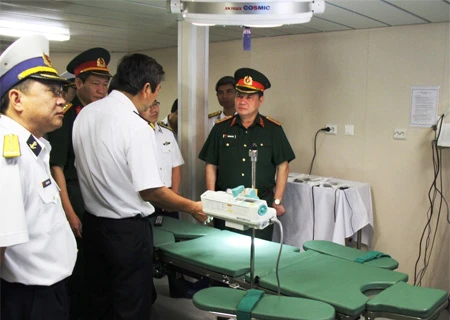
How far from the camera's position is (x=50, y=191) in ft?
4.80

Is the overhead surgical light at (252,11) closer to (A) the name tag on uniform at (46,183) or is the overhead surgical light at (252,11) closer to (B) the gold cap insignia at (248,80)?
(A) the name tag on uniform at (46,183)

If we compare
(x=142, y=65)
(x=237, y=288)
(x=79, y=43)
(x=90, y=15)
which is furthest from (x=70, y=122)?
(x=79, y=43)

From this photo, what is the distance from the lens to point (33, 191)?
4.54ft

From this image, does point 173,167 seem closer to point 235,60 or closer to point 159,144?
point 159,144

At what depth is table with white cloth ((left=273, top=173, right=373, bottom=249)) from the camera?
3420 mm

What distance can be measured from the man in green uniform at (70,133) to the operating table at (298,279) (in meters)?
0.55

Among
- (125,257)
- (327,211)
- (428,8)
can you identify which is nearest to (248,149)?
(327,211)

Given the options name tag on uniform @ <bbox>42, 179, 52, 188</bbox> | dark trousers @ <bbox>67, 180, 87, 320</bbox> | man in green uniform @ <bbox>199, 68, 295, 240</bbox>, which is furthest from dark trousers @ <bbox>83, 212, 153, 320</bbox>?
man in green uniform @ <bbox>199, 68, 295, 240</bbox>

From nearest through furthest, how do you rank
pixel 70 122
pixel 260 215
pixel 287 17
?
pixel 260 215 < pixel 287 17 < pixel 70 122

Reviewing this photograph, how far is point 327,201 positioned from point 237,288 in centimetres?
172

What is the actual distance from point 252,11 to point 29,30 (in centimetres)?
288

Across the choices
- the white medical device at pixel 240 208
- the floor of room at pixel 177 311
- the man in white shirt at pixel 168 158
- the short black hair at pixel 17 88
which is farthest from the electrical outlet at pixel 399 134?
the short black hair at pixel 17 88

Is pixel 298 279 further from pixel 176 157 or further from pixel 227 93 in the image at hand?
pixel 227 93

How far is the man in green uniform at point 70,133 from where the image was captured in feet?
8.16
